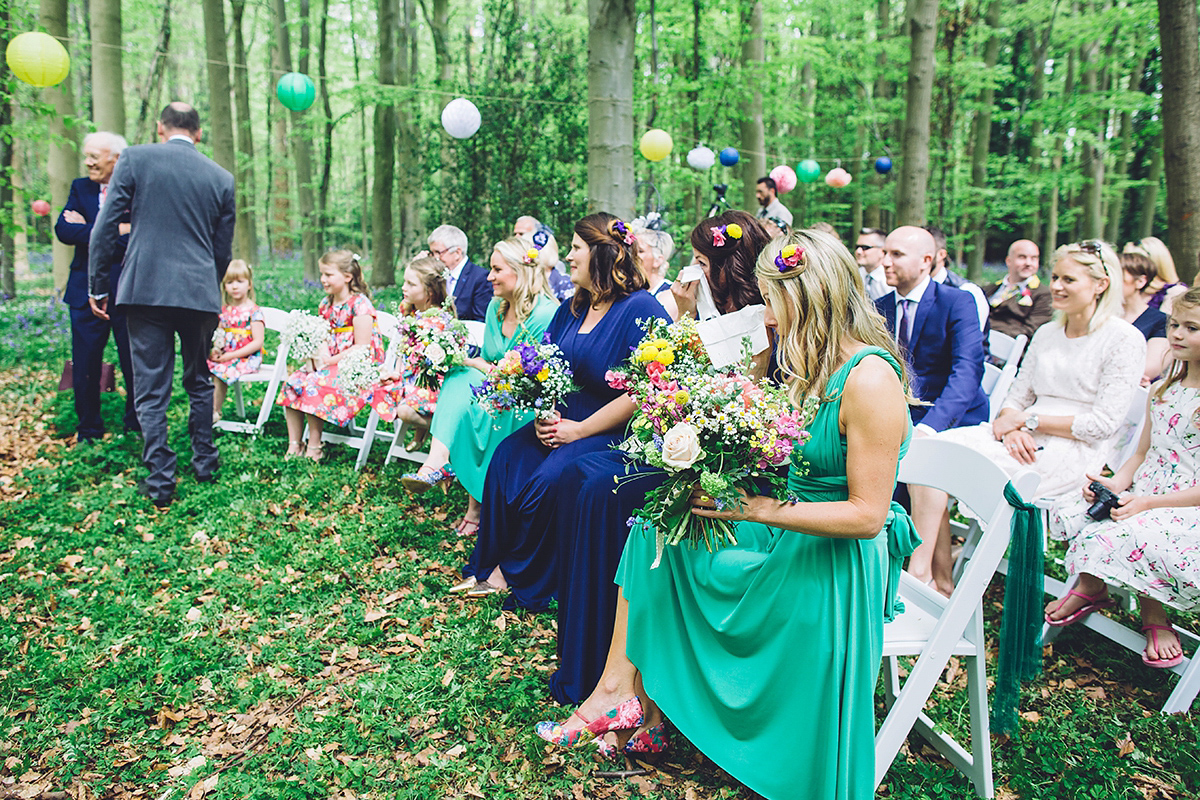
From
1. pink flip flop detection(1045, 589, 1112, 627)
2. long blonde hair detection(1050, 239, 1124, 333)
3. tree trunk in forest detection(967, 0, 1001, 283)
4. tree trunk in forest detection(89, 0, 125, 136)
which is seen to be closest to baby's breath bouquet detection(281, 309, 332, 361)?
long blonde hair detection(1050, 239, 1124, 333)

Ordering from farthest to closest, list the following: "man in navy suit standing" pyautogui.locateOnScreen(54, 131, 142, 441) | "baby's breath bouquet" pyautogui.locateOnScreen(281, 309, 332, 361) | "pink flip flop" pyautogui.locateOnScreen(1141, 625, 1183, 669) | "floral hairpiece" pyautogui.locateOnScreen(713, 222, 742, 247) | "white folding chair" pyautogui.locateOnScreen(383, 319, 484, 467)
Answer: "baby's breath bouquet" pyautogui.locateOnScreen(281, 309, 332, 361) → "man in navy suit standing" pyautogui.locateOnScreen(54, 131, 142, 441) → "white folding chair" pyautogui.locateOnScreen(383, 319, 484, 467) → "floral hairpiece" pyautogui.locateOnScreen(713, 222, 742, 247) → "pink flip flop" pyautogui.locateOnScreen(1141, 625, 1183, 669)

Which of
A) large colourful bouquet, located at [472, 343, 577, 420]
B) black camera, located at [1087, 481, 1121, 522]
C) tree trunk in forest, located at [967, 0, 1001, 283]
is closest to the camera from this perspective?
black camera, located at [1087, 481, 1121, 522]

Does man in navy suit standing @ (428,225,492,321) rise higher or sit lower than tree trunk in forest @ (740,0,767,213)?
lower

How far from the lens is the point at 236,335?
654 centimetres

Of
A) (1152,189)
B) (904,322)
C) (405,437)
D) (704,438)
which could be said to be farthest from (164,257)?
(1152,189)

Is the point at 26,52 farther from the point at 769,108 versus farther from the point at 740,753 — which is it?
the point at 769,108

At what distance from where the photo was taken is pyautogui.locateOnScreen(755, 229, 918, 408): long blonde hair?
243 cm

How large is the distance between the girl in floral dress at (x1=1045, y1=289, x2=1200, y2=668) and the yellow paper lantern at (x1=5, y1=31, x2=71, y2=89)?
838cm

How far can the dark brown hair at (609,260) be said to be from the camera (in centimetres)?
381

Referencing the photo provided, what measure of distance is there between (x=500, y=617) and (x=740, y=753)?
1.65 metres

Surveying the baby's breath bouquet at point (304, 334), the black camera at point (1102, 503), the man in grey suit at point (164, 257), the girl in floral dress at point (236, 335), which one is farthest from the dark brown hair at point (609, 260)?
the girl in floral dress at point (236, 335)

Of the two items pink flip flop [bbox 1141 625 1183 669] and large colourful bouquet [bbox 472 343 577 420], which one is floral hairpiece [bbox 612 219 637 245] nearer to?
large colourful bouquet [bbox 472 343 577 420]

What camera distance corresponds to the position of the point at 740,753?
248 centimetres

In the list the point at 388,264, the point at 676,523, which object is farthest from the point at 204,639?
the point at 388,264
